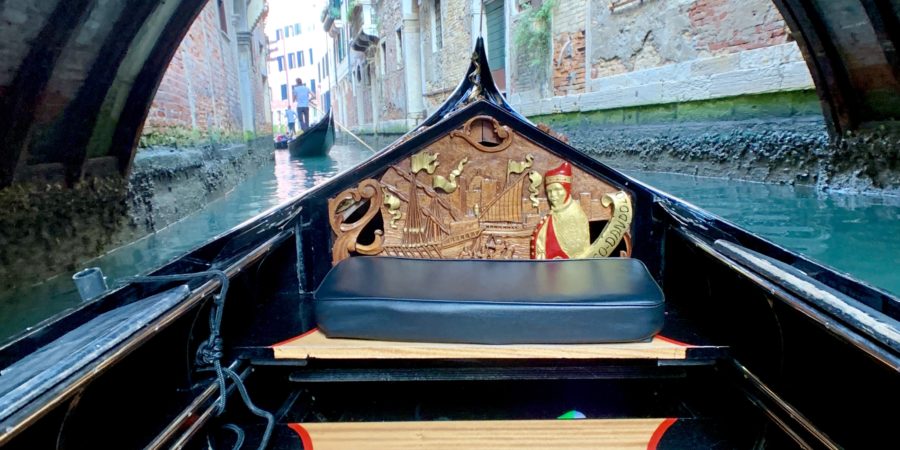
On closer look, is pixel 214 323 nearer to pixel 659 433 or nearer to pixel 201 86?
pixel 659 433

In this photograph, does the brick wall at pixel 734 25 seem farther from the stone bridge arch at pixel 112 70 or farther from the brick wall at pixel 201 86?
the brick wall at pixel 201 86

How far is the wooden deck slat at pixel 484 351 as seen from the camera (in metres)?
1.09

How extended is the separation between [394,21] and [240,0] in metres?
5.27

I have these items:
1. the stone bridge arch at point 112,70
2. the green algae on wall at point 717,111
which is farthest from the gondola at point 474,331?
the green algae on wall at point 717,111

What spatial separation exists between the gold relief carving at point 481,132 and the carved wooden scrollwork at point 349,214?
278 millimetres

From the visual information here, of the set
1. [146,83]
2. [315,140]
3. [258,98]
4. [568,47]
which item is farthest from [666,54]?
[258,98]

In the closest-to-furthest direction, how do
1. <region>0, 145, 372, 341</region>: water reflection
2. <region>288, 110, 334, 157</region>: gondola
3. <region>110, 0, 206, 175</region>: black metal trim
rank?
<region>0, 145, 372, 341</region>: water reflection, <region>110, 0, 206, 175</region>: black metal trim, <region>288, 110, 334, 157</region>: gondola

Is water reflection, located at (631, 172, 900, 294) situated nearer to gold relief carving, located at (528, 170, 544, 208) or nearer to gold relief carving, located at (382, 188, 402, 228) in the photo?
gold relief carving, located at (528, 170, 544, 208)

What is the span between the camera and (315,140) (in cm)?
1105

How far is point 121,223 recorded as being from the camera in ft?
10.7

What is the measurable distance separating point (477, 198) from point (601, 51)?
5743 millimetres

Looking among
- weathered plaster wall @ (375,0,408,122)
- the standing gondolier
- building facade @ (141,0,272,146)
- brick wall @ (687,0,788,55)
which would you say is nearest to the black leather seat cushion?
building facade @ (141,0,272,146)

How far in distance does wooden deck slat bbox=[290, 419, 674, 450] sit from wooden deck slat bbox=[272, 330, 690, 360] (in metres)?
0.15

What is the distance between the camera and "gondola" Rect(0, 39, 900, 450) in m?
0.82
